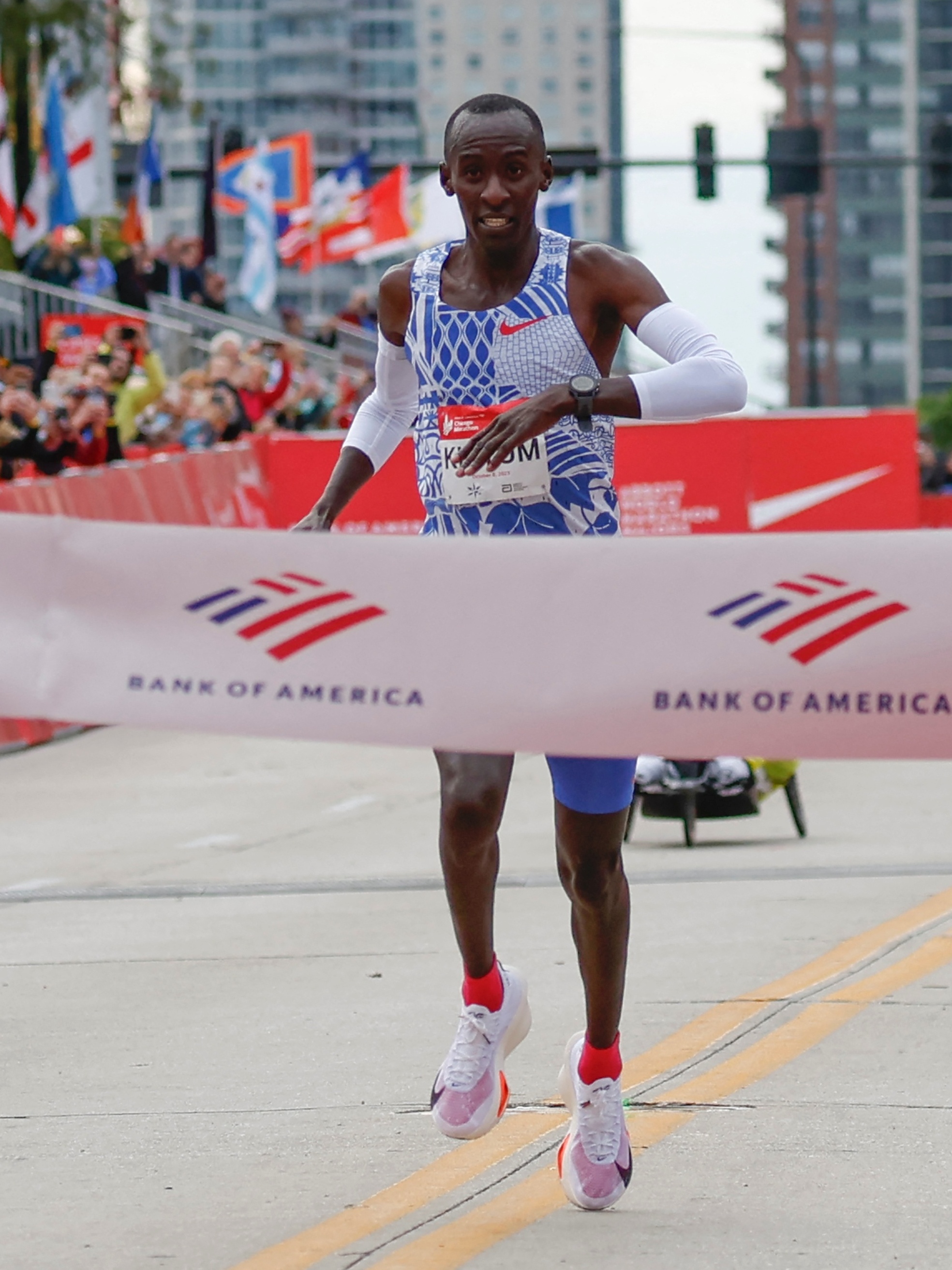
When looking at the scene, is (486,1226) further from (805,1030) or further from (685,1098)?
(805,1030)

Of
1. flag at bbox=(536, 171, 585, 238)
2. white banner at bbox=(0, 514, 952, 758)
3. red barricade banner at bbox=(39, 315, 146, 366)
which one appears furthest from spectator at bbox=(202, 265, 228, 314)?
white banner at bbox=(0, 514, 952, 758)

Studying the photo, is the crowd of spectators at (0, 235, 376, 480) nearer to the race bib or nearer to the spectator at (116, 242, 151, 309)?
the spectator at (116, 242, 151, 309)

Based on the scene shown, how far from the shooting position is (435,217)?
36.8 m

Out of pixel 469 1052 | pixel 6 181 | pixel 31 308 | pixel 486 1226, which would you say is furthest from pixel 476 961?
pixel 6 181

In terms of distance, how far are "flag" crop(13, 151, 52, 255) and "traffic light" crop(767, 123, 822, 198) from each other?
45.7ft

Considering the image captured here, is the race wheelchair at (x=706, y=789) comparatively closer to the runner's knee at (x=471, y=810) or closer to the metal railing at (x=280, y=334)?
the runner's knee at (x=471, y=810)

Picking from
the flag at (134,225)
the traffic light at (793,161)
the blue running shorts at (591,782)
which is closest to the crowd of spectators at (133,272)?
the flag at (134,225)

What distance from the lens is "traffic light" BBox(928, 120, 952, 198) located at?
3709 centimetres

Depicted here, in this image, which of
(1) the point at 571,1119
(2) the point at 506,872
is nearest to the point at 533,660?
(1) the point at 571,1119

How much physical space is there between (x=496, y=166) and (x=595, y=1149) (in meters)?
1.85

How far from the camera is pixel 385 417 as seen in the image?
5562 millimetres

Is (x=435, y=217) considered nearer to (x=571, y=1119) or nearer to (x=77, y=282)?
(x=77, y=282)

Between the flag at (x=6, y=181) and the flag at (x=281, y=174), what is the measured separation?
Answer: 8.34 metres

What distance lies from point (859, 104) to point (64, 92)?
15784 cm
